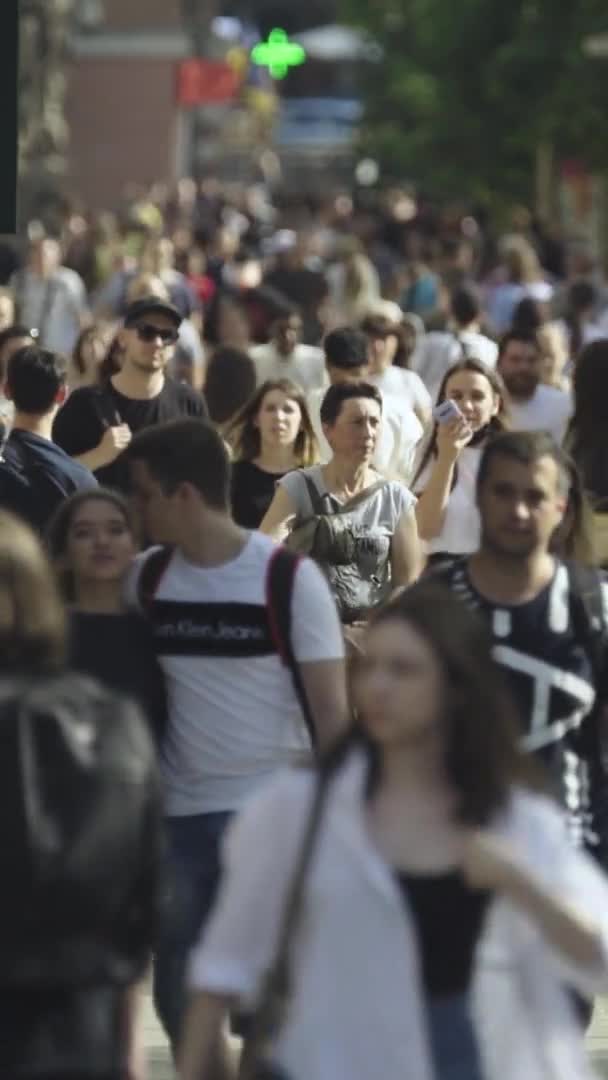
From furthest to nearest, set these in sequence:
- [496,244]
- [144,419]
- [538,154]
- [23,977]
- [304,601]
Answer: [538,154] → [496,244] → [144,419] → [304,601] → [23,977]

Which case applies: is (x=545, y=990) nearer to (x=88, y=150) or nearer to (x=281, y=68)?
(x=281, y=68)

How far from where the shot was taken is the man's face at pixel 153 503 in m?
6.62

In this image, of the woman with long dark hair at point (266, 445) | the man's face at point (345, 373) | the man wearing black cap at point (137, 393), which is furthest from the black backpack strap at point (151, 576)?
the man's face at point (345, 373)

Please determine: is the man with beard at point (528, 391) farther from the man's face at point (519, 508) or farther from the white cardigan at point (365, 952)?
the white cardigan at point (365, 952)

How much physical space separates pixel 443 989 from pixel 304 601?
72.2 inches

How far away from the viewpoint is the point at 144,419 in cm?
1131

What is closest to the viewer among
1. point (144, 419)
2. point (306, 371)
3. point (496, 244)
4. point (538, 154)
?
point (144, 419)

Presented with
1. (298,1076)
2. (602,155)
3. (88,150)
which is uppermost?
(298,1076)

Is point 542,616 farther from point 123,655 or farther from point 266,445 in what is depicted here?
point 266,445

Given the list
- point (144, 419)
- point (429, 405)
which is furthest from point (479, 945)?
point (429, 405)

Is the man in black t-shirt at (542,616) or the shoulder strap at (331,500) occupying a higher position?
the man in black t-shirt at (542,616)

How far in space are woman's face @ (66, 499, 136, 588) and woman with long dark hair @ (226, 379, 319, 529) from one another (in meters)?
3.71

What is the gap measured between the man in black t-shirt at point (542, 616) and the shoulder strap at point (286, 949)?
1525 mm

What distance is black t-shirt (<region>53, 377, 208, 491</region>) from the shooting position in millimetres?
10680
